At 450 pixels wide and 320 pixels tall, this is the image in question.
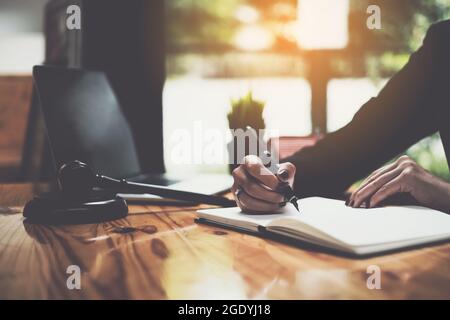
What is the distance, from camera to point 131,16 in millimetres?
2217

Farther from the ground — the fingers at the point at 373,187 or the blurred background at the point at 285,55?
the blurred background at the point at 285,55

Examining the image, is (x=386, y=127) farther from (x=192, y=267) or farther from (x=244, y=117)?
(x=192, y=267)

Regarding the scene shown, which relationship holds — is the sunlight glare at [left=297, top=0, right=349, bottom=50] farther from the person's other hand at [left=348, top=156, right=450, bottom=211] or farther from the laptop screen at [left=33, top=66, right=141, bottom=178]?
the person's other hand at [left=348, top=156, right=450, bottom=211]

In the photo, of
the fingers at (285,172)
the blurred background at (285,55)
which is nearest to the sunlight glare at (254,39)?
the blurred background at (285,55)

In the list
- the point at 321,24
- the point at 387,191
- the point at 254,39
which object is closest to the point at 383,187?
the point at 387,191

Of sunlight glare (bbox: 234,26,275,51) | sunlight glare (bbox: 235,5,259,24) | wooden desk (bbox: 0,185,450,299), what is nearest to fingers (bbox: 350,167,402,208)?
wooden desk (bbox: 0,185,450,299)

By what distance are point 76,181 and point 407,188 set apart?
0.68 m

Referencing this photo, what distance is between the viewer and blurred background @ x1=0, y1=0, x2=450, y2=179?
126 inches

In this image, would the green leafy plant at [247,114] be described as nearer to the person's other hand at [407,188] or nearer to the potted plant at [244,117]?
the potted plant at [244,117]

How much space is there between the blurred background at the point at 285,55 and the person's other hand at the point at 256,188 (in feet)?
7.39

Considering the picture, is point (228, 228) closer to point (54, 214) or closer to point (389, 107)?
point (54, 214)

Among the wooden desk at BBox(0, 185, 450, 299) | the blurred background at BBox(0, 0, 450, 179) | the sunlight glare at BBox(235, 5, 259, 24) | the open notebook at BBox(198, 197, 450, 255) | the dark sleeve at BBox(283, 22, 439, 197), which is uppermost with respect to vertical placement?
the sunlight glare at BBox(235, 5, 259, 24)

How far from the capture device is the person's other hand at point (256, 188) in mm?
951
